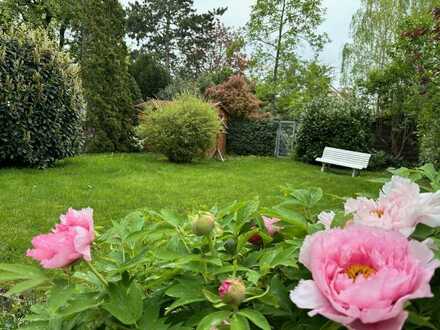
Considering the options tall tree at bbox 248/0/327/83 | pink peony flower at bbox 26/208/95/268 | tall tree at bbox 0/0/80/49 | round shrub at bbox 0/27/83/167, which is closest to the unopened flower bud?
pink peony flower at bbox 26/208/95/268

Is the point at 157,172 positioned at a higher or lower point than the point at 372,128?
lower

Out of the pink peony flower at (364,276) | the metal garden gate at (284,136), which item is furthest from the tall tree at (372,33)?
the pink peony flower at (364,276)

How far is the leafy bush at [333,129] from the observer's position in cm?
1238

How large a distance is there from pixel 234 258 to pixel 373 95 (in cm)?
1384

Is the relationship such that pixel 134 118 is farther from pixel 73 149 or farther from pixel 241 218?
pixel 241 218

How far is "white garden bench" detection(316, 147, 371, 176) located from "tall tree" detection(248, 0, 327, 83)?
552 centimetres

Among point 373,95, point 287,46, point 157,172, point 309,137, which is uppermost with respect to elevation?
point 287,46

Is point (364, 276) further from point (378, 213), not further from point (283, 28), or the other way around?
point (283, 28)

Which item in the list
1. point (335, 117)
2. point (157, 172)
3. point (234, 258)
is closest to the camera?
point (234, 258)

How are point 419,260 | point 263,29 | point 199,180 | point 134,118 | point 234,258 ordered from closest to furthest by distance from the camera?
point 419,260
point 234,258
point 199,180
point 134,118
point 263,29

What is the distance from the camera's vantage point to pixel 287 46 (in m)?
15.6

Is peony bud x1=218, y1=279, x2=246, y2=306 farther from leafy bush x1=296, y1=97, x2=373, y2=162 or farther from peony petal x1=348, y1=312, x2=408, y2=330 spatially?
leafy bush x1=296, y1=97, x2=373, y2=162

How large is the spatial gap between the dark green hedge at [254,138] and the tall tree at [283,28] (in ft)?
7.00

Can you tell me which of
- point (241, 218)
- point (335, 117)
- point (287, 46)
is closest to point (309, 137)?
point (335, 117)
